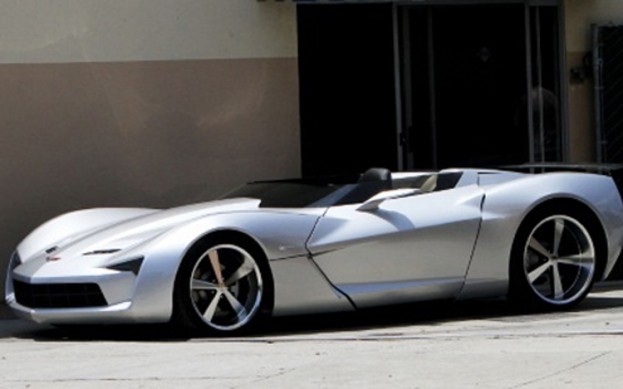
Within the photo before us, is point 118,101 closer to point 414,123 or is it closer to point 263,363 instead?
point 414,123

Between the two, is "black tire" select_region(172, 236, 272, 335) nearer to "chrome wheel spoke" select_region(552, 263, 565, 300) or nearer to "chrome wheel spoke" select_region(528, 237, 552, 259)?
"chrome wheel spoke" select_region(528, 237, 552, 259)

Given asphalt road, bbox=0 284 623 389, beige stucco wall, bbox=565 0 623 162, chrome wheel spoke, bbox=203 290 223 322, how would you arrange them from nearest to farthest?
asphalt road, bbox=0 284 623 389, chrome wheel spoke, bbox=203 290 223 322, beige stucco wall, bbox=565 0 623 162

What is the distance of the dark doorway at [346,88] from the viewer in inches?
551

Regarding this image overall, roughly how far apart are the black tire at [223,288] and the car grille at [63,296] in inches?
19.7

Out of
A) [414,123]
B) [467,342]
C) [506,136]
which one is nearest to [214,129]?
[414,123]

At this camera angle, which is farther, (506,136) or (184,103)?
(506,136)

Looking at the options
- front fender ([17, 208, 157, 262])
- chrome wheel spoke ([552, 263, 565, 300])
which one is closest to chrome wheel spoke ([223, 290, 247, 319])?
front fender ([17, 208, 157, 262])

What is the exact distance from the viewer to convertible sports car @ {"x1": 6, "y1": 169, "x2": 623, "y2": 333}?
923cm

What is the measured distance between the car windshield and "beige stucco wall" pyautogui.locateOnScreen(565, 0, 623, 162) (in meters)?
4.81

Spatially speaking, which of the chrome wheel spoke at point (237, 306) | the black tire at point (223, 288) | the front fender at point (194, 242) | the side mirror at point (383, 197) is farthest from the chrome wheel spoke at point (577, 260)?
the chrome wheel spoke at point (237, 306)

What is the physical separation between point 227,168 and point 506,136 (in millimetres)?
3074

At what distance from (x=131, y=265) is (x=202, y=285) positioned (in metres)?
0.47

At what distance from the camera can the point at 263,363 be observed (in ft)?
26.0

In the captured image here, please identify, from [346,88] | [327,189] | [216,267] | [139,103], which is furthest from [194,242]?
[346,88]
